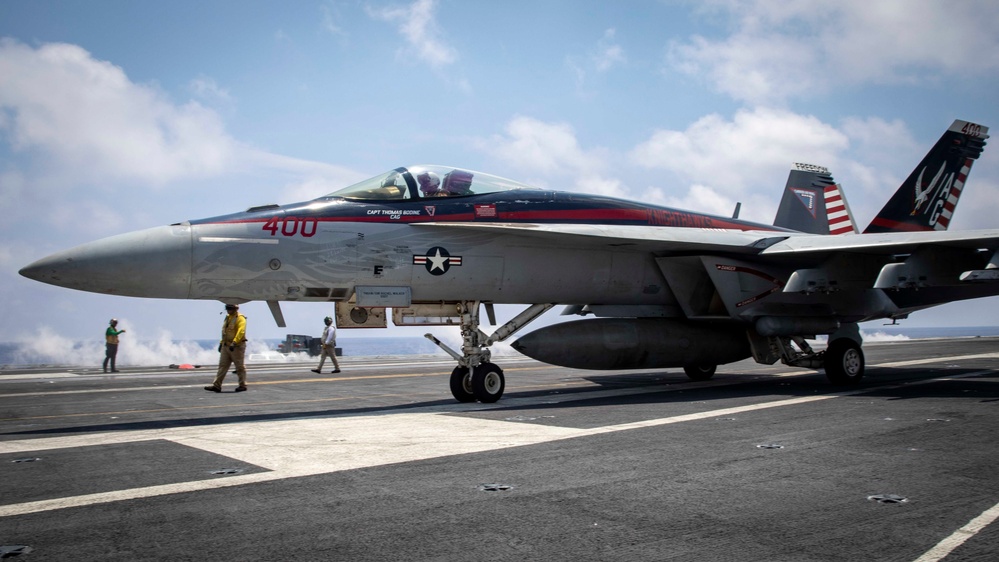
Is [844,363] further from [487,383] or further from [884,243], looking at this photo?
[487,383]

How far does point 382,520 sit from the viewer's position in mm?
4238

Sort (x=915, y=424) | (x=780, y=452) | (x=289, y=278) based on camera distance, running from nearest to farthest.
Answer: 1. (x=780, y=452)
2. (x=915, y=424)
3. (x=289, y=278)

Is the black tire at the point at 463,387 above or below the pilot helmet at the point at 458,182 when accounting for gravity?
below

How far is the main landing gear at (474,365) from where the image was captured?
1107 centimetres

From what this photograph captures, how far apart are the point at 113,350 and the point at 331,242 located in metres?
16.8

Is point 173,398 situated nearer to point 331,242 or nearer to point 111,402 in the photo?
point 111,402

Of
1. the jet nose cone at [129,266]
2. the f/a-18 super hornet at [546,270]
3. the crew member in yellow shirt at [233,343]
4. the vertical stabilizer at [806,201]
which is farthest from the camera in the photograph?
the vertical stabilizer at [806,201]

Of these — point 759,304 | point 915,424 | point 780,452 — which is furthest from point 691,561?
point 759,304

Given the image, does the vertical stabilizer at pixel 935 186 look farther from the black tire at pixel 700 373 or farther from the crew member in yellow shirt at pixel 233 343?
the crew member in yellow shirt at pixel 233 343

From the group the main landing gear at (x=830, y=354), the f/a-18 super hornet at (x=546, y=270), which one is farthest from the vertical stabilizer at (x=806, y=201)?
the main landing gear at (x=830, y=354)

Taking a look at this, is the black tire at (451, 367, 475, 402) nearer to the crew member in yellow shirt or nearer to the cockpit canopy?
the cockpit canopy

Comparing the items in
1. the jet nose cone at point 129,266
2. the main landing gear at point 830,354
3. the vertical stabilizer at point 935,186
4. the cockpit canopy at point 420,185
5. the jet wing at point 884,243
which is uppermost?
the vertical stabilizer at point 935,186

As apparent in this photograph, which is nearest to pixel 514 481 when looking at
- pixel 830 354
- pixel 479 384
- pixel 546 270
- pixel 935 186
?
pixel 479 384

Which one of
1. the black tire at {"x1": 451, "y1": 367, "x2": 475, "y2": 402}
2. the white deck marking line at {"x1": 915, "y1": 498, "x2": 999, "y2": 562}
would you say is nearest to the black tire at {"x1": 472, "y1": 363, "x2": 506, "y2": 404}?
the black tire at {"x1": 451, "y1": 367, "x2": 475, "y2": 402}
